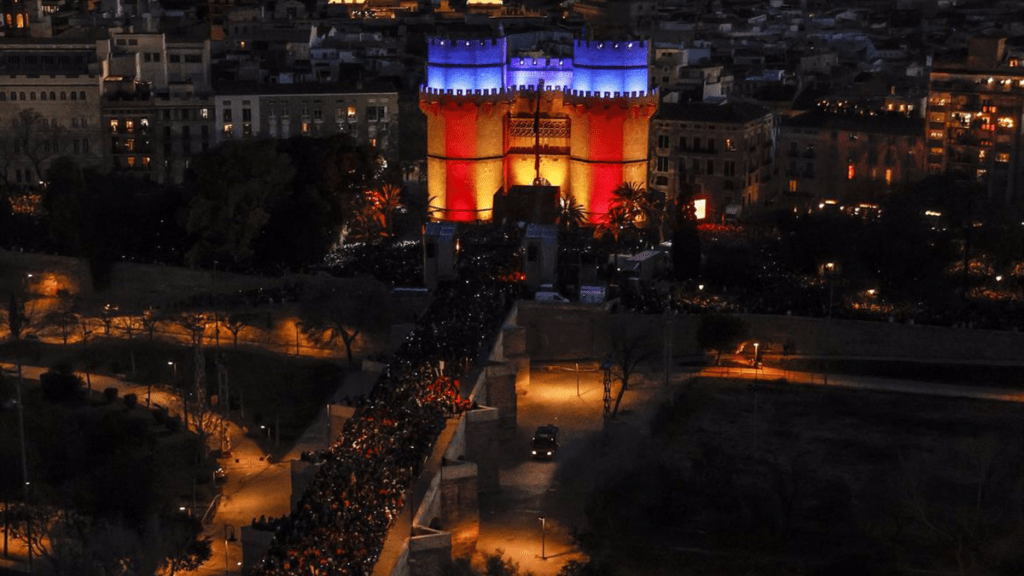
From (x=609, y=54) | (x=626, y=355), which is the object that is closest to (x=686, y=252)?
(x=626, y=355)

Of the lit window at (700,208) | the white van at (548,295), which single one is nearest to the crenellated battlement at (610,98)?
the lit window at (700,208)

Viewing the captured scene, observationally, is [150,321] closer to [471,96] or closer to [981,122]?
[471,96]

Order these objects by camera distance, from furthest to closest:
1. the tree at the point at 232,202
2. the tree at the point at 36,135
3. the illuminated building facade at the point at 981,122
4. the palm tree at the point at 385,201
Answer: the illuminated building facade at the point at 981,122
the tree at the point at 36,135
the palm tree at the point at 385,201
the tree at the point at 232,202

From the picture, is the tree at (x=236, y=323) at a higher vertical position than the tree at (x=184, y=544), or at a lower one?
higher

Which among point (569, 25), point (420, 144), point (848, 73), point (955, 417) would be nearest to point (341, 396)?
point (955, 417)

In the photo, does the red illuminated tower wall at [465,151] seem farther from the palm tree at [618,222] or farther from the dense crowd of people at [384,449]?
the dense crowd of people at [384,449]

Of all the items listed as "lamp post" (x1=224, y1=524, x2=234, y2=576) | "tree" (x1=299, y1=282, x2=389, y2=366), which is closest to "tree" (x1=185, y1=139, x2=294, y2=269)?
"tree" (x1=299, y1=282, x2=389, y2=366)

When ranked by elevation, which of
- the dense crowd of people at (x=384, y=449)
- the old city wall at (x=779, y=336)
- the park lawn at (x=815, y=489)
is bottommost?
the park lawn at (x=815, y=489)
